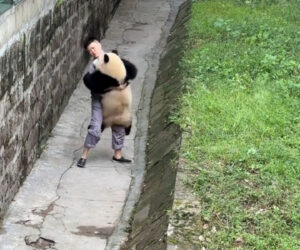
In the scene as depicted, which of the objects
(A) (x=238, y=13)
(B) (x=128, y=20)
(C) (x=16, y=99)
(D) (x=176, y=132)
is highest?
(C) (x=16, y=99)

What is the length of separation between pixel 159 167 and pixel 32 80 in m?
1.72

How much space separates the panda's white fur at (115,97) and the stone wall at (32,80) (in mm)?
781

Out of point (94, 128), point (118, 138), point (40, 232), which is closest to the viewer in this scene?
point (40, 232)

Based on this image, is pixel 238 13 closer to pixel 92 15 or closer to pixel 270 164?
pixel 92 15

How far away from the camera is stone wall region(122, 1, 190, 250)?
691 centimetres

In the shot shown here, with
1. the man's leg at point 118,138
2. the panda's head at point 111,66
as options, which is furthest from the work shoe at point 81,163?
the panda's head at point 111,66

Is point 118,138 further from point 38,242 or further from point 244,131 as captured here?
point 38,242

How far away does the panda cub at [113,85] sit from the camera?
8828 millimetres

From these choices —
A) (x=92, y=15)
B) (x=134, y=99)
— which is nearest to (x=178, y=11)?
(x=92, y=15)

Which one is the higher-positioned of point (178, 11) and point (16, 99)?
point (16, 99)

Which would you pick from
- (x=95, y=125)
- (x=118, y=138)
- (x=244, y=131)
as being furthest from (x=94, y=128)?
(x=244, y=131)

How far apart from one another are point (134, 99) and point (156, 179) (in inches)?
145

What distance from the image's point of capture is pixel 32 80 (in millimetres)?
8672

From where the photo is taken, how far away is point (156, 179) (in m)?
8.34
